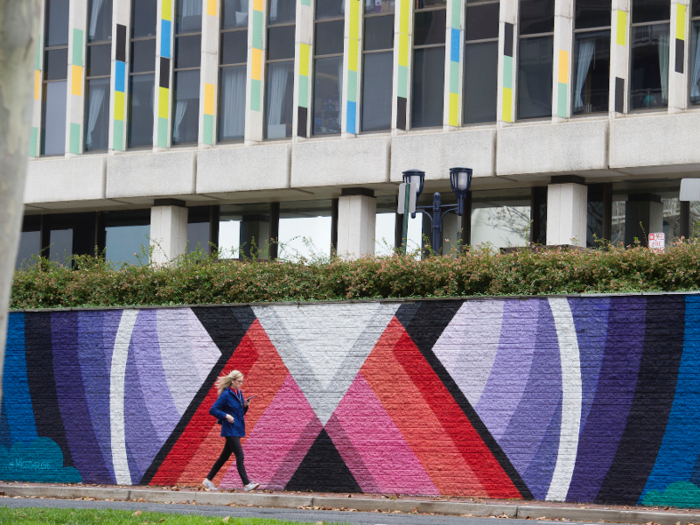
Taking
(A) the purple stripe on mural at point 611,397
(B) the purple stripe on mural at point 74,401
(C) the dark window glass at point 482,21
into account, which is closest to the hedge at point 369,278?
(A) the purple stripe on mural at point 611,397

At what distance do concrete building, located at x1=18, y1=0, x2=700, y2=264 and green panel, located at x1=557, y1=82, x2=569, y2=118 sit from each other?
54mm

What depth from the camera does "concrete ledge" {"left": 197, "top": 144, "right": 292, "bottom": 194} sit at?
86.9 feet

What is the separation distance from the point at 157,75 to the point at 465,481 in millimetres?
18836

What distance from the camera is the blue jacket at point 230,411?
13.7 m

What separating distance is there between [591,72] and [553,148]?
2.19 meters

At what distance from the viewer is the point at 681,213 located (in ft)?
78.2

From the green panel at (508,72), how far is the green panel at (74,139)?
13.2 metres

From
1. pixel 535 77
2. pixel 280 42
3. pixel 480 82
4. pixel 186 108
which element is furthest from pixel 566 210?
pixel 186 108

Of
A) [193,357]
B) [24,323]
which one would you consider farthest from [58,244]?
[193,357]

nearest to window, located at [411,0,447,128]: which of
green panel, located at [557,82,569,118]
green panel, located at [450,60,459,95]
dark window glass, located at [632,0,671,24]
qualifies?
green panel, located at [450,60,459,95]

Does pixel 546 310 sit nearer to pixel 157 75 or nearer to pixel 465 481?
pixel 465 481

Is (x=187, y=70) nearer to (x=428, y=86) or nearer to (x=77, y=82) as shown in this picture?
(x=77, y=82)

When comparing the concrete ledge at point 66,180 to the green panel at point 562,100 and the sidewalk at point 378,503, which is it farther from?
the sidewalk at point 378,503

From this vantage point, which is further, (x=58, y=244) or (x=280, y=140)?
(x=58, y=244)
